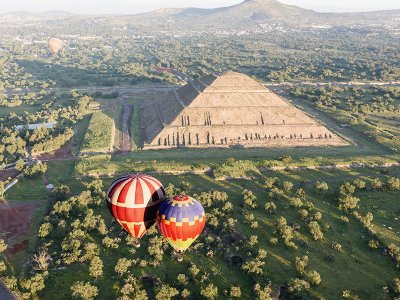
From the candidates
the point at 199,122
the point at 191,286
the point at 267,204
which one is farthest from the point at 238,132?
the point at 191,286

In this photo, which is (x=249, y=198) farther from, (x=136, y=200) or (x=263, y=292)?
(x=136, y=200)

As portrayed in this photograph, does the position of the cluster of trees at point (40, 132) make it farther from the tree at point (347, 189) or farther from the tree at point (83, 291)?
the tree at point (347, 189)

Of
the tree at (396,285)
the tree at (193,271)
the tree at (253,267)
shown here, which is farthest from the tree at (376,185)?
the tree at (193,271)

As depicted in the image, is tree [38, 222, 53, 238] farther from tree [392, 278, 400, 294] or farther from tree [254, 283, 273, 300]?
tree [392, 278, 400, 294]

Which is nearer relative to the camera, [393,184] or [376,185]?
[393,184]

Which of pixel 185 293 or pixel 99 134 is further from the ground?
pixel 99 134

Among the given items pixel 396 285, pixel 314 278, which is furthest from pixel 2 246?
pixel 396 285

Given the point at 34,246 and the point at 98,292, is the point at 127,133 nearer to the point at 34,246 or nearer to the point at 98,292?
the point at 34,246
